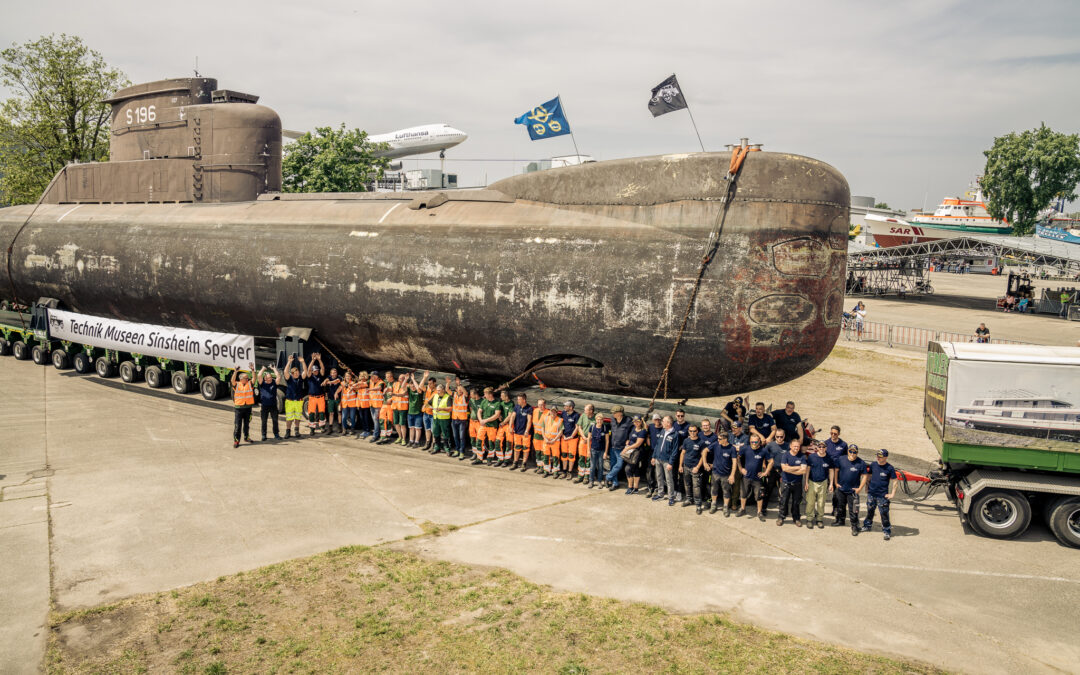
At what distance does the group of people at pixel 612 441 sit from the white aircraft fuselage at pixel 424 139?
56.1 m

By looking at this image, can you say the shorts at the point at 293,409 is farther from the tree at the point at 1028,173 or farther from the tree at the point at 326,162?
the tree at the point at 1028,173

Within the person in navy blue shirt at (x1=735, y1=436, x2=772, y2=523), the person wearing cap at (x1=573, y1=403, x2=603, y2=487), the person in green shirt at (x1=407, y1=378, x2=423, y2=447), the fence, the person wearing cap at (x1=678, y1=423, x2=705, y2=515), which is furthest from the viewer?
the fence

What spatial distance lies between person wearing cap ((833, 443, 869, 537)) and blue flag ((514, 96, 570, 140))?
864 cm

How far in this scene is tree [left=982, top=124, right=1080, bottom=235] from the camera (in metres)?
55.0

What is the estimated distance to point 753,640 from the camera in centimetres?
708

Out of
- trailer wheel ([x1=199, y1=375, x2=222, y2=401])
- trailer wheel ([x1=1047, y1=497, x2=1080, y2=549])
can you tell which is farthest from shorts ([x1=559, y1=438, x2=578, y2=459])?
trailer wheel ([x1=199, y1=375, x2=222, y2=401])

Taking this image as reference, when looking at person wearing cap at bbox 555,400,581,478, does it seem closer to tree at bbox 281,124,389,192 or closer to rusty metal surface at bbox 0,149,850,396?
rusty metal surface at bbox 0,149,850,396

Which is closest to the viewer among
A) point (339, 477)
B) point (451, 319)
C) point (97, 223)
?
point (339, 477)

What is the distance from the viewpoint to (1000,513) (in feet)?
32.4

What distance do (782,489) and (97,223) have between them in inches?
748

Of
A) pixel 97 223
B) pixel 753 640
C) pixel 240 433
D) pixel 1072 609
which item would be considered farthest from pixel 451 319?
pixel 97 223

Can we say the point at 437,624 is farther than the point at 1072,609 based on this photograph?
No

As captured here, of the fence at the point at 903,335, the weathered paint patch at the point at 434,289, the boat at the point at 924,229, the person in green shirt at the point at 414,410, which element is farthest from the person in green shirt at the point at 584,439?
the boat at the point at 924,229

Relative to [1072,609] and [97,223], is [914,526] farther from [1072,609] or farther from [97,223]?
[97,223]
